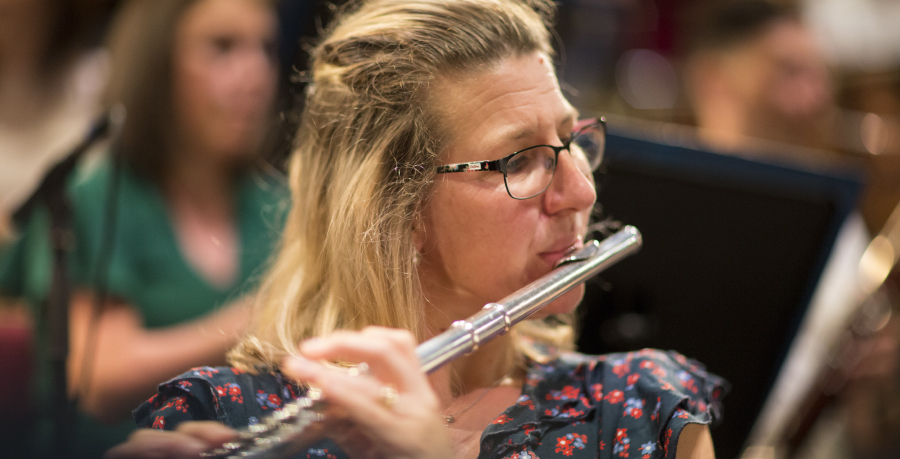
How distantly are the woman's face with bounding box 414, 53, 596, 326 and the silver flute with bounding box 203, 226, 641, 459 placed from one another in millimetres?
54

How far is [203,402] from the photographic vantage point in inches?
25.0

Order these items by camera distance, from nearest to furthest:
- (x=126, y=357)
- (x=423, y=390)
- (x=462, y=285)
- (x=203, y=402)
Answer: (x=423, y=390) → (x=203, y=402) → (x=462, y=285) → (x=126, y=357)

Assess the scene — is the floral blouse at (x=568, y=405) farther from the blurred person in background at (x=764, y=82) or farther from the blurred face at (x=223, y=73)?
the blurred person in background at (x=764, y=82)

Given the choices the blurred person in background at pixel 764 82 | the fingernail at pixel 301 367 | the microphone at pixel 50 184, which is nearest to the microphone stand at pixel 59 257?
the microphone at pixel 50 184

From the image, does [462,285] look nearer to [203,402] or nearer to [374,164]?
[374,164]

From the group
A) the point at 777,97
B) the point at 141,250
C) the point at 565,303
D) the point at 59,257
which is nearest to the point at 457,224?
the point at 565,303

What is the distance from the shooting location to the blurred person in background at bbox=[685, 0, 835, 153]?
70.7 inches

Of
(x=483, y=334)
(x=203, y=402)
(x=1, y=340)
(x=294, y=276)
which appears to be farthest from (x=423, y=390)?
(x=1, y=340)

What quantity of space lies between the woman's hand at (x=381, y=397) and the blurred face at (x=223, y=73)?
1018 millimetres

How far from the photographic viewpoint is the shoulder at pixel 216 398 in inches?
23.7

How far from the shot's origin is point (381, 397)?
512 millimetres

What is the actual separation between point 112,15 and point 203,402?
46.3 inches

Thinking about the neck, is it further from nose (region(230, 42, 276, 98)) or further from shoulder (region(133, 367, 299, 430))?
nose (region(230, 42, 276, 98))

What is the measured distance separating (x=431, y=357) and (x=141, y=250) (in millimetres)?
1025
